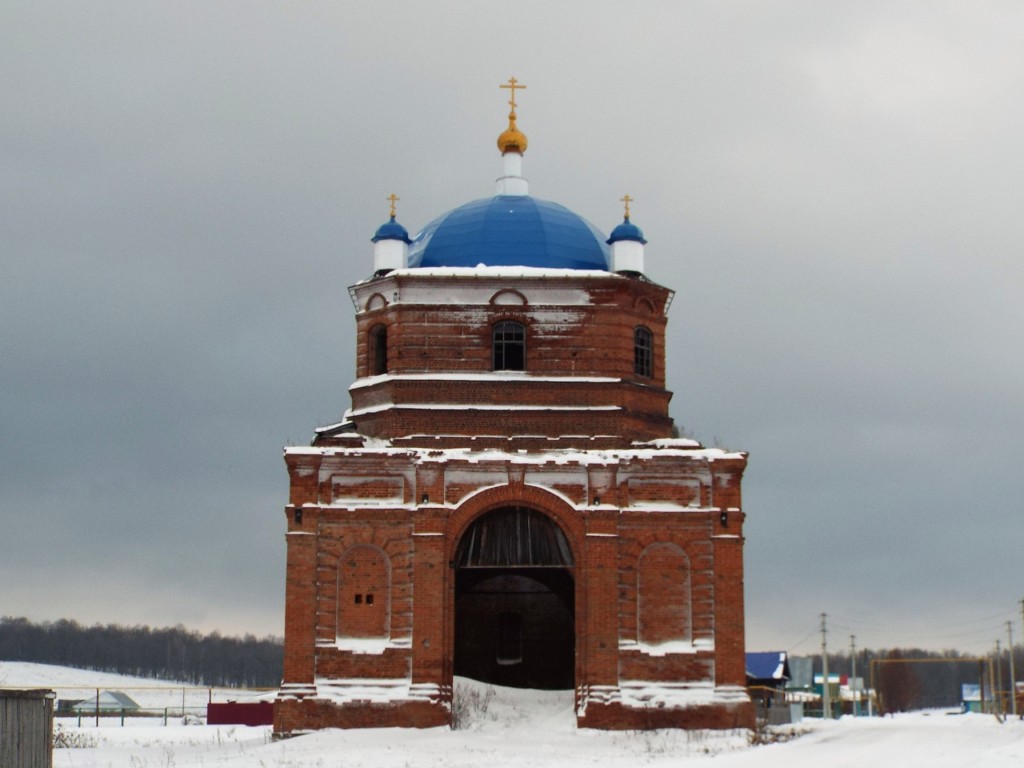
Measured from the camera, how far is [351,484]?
99.3ft

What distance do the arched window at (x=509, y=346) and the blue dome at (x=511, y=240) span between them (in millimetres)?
1527

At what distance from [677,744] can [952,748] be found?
4.95 metres

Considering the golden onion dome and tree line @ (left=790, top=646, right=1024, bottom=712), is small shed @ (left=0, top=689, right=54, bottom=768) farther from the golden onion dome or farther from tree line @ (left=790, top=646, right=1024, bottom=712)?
tree line @ (left=790, top=646, right=1024, bottom=712)

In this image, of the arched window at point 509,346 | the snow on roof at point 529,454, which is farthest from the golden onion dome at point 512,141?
the snow on roof at point 529,454

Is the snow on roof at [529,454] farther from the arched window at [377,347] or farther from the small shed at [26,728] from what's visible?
the small shed at [26,728]

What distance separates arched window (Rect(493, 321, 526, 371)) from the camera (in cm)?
3256

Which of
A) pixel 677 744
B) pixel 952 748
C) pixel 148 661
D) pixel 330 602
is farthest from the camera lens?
pixel 148 661

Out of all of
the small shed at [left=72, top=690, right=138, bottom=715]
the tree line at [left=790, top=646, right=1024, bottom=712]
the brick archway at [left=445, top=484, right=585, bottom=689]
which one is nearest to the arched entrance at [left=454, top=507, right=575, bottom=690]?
the brick archway at [left=445, top=484, right=585, bottom=689]

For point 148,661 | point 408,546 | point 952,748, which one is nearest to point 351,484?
point 408,546

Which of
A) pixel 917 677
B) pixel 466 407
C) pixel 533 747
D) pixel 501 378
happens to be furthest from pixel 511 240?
pixel 917 677

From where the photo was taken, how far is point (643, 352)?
3353 centimetres

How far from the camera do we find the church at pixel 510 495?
2942cm

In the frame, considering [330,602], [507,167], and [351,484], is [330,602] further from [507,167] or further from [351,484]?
[507,167]

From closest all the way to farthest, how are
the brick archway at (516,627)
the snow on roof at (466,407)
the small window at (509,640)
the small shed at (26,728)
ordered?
the small shed at (26,728)
the snow on roof at (466,407)
the brick archway at (516,627)
the small window at (509,640)
